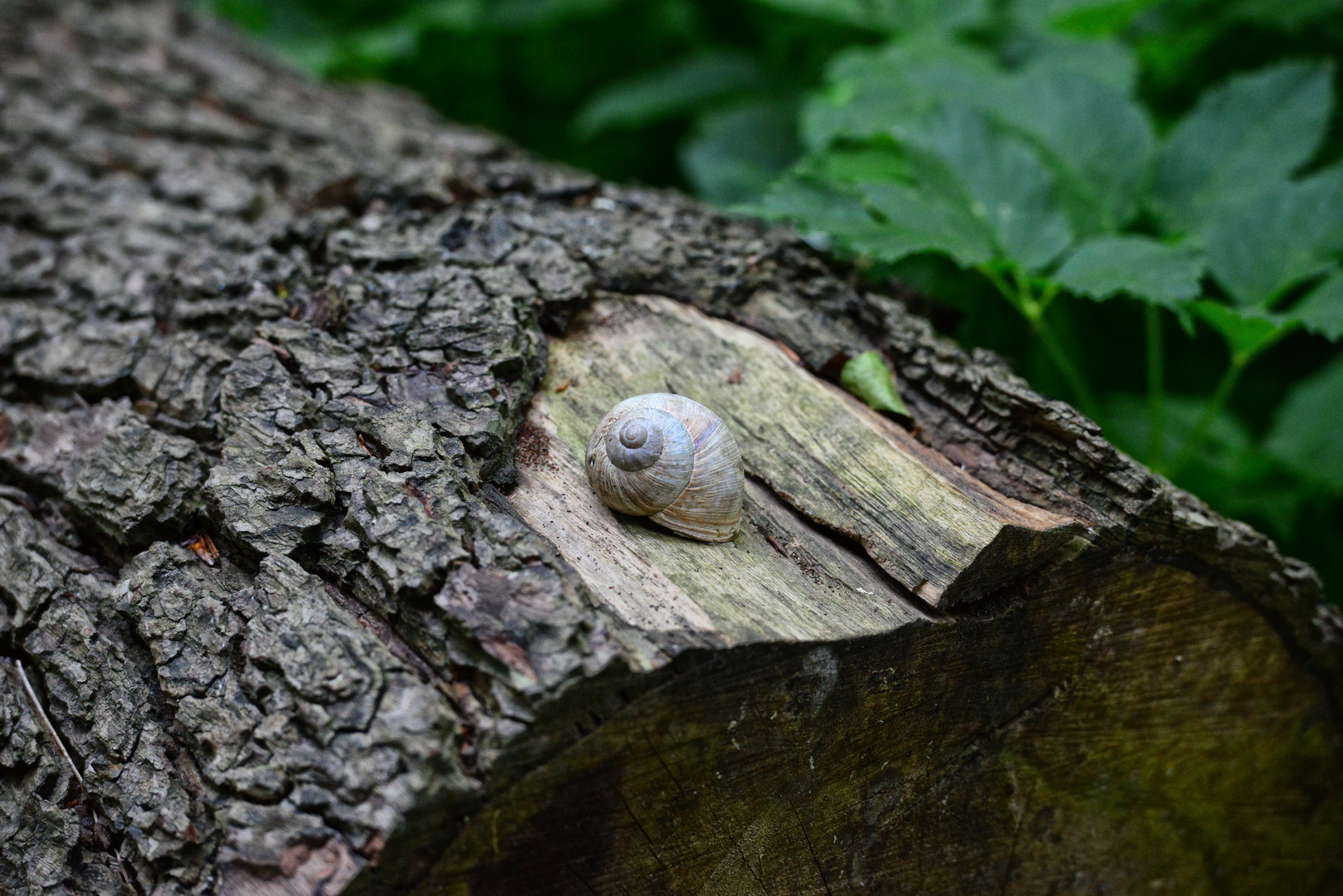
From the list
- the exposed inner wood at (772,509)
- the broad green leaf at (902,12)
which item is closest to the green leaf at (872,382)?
the exposed inner wood at (772,509)

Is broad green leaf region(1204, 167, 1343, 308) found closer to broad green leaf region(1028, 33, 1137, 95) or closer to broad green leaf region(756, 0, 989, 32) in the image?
broad green leaf region(1028, 33, 1137, 95)

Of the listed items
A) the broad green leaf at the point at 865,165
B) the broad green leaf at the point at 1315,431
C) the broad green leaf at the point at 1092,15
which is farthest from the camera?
the broad green leaf at the point at 1092,15

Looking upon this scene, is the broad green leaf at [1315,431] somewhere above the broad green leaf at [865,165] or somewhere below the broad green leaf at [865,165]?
above

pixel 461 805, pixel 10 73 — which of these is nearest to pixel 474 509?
pixel 461 805

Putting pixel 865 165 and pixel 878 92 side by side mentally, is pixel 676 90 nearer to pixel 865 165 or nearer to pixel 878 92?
pixel 878 92

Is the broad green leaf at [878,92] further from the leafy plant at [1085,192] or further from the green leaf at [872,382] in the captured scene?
the green leaf at [872,382]
